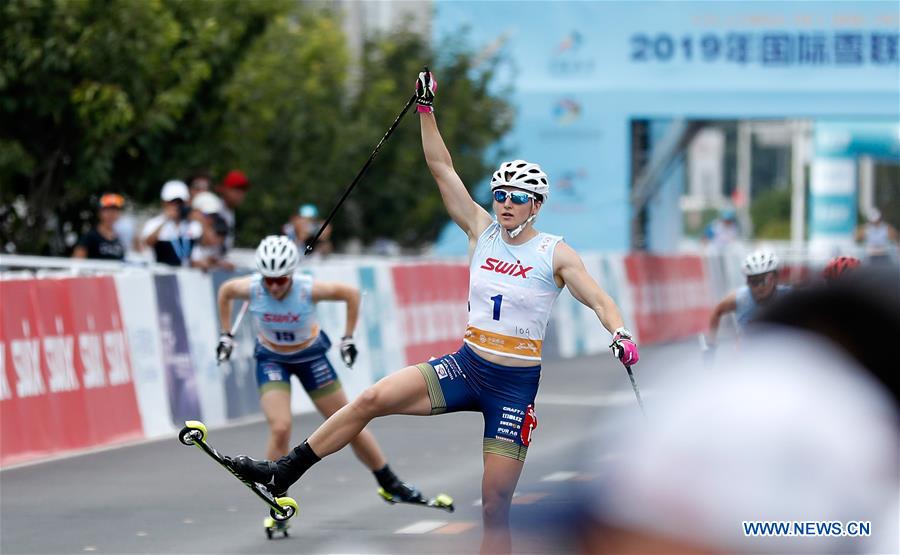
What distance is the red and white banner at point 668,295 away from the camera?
93.8ft

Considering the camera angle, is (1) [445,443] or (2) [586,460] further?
(1) [445,443]

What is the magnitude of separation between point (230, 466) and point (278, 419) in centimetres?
228

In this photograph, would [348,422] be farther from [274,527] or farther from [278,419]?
[278,419]

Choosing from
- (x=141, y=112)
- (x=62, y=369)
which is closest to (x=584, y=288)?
(x=62, y=369)

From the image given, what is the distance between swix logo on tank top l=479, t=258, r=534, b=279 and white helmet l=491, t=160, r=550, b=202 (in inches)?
13.0

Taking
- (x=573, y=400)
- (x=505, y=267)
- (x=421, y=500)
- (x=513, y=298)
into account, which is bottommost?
(x=573, y=400)

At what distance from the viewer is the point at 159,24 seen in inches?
754

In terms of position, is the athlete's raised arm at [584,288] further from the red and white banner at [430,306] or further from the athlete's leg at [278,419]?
the red and white banner at [430,306]

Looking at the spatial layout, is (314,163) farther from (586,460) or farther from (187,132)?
(586,460)

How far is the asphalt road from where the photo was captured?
9.19 meters

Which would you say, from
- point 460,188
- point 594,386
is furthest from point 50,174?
point 460,188

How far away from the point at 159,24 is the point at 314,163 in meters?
7.50

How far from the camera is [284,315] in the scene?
1052cm

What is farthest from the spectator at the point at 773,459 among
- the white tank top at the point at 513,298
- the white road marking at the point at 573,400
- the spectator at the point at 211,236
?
the white road marking at the point at 573,400
